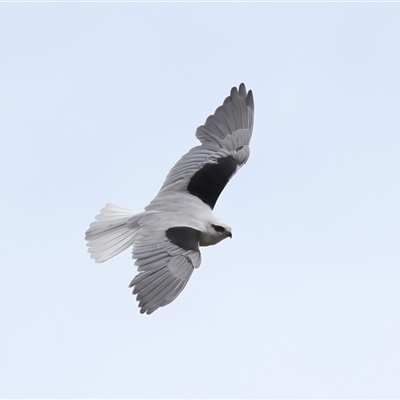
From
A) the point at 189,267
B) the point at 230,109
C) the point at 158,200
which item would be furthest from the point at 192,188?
the point at 189,267

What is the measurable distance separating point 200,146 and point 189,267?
2924 millimetres

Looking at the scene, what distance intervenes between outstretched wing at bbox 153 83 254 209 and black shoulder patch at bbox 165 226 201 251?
4.15ft

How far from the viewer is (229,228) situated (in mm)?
10797

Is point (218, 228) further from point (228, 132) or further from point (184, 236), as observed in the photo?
point (228, 132)

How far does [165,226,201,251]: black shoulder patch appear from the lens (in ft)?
32.8

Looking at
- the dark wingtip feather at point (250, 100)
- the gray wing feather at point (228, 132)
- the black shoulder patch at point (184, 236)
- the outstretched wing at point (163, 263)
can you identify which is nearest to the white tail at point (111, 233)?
the outstretched wing at point (163, 263)

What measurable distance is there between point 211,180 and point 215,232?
46.0 inches

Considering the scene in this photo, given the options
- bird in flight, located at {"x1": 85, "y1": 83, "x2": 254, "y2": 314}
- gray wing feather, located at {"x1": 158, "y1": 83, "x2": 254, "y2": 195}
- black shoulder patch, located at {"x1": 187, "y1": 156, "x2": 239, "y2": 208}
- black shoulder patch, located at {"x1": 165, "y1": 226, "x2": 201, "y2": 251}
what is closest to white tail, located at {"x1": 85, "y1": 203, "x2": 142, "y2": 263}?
bird in flight, located at {"x1": 85, "y1": 83, "x2": 254, "y2": 314}

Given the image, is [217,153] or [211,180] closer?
[211,180]

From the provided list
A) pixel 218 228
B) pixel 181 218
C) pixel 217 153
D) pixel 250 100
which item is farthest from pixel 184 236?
pixel 250 100

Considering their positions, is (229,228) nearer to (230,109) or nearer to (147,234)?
(147,234)

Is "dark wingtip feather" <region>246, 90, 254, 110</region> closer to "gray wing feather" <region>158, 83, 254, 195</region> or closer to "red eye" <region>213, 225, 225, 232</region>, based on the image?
"gray wing feather" <region>158, 83, 254, 195</region>

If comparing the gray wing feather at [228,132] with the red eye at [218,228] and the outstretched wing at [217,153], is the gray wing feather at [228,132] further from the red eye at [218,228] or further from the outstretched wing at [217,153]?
the red eye at [218,228]

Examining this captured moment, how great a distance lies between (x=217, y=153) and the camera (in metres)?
12.1
